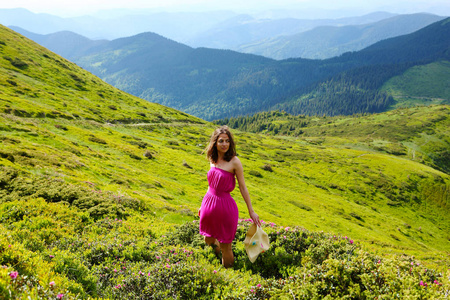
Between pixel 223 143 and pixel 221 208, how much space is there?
7.52 feet

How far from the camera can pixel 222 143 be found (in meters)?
8.49

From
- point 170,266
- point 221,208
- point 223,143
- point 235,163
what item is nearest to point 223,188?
point 221,208

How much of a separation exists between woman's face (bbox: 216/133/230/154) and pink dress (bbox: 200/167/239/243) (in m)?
0.72

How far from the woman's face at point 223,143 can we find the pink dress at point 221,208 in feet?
2.37

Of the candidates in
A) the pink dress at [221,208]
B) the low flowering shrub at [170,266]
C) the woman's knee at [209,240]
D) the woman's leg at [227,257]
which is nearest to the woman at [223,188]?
the pink dress at [221,208]

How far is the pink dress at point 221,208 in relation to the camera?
859 cm

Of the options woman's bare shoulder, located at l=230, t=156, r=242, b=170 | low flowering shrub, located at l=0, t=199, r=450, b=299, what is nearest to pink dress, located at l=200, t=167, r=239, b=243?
woman's bare shoulder, located at l=230, t=156, r=242, b=170

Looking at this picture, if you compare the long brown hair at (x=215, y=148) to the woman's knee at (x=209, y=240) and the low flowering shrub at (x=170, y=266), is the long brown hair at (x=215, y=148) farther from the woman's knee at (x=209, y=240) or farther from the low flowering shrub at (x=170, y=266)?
the low flowering shrub at (x=170, y=266)

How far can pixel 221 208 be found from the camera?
8.67 m

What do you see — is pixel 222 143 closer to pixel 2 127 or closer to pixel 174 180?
pixel 174 180

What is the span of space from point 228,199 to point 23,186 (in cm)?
1237

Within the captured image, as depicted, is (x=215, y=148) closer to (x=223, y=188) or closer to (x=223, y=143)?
(x=223, y=143)

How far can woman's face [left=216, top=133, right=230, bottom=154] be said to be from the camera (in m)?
8.46

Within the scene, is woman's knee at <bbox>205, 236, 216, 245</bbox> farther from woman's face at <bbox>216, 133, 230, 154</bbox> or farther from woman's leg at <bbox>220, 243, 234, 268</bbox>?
woman's face at <bbox>216, 133, 230, 154</bbox>
